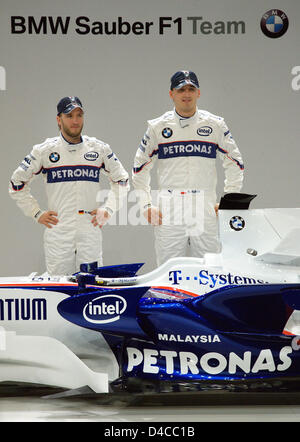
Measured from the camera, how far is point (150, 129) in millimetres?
4062

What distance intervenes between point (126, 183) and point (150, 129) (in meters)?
0.46

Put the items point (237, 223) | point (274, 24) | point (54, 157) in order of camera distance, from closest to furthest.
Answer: point (237, 223), point (54, 157), point (274, 24)

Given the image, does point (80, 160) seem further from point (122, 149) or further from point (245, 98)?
point (245, 98)

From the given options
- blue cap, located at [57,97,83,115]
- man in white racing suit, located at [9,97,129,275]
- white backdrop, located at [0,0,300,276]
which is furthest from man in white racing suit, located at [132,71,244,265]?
white backdrop, located at [0,0,300,276]

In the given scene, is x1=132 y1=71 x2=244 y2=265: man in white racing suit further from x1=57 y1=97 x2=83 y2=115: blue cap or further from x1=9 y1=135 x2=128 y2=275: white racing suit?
x1=57 y1=97 x2=83 y2=115: blue cap

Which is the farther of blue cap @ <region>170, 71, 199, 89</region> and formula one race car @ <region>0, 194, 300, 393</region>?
blue cap @ <region>170, 71, 199, 89</region>

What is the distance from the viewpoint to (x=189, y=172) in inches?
158

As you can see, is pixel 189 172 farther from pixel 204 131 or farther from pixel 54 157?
pixel 54 157

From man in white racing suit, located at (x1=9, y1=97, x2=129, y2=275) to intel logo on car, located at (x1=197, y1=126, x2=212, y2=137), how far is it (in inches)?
25.9

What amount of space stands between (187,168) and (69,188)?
89 cm

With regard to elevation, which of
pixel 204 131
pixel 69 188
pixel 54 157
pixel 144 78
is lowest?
pixel 69 188

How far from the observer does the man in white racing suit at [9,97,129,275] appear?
409 centimetres

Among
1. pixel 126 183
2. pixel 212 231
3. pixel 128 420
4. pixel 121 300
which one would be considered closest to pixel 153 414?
pixel 128 420

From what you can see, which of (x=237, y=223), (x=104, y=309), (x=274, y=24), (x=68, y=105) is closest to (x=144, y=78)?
(x=68, y=105)
